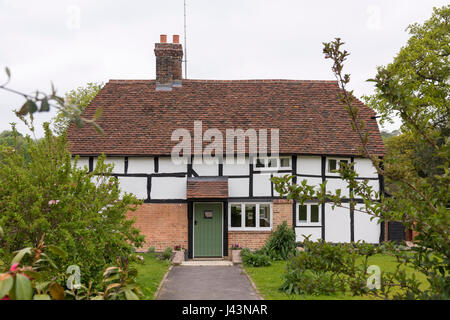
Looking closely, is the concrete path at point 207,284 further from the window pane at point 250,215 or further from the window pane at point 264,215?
the window pane at point 264,215

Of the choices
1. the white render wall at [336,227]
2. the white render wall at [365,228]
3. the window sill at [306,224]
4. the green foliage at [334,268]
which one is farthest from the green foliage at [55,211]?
the white render wall at [365,228]

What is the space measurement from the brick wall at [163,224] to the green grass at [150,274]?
76 centimetres

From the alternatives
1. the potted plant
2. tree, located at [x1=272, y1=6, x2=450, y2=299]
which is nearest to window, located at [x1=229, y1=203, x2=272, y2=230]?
the potted plant

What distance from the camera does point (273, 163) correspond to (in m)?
18.0

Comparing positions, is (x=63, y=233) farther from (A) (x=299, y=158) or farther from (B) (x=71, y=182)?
(A) (x=299, y=158)

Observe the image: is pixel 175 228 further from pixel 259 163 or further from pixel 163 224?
Result: pixel 259 163

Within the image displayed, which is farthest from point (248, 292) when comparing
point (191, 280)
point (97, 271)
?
point (97, 271)

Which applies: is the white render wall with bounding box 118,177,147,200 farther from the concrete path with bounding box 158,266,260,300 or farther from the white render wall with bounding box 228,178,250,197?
the concrete path with bounding box 158,266,260,300

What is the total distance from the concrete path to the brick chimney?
9.14 metres

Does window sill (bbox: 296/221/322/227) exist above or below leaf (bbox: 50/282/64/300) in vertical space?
below

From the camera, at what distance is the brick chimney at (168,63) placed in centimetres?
1986

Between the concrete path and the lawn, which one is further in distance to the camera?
the concrete path

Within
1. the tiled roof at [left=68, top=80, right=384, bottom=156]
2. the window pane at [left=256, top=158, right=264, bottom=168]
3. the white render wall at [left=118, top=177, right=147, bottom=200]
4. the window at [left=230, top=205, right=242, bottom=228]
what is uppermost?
the tiled roof at [left=68, top=80, right=384, bottom=156]

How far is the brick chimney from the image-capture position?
19.9 metres
